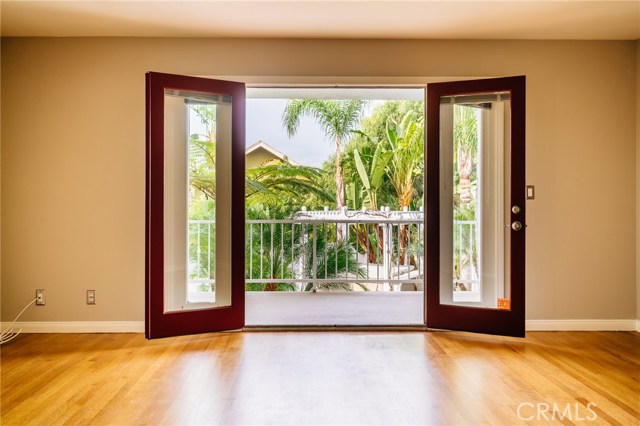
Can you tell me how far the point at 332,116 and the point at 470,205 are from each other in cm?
524

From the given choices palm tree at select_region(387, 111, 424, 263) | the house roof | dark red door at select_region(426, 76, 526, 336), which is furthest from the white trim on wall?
the house roof

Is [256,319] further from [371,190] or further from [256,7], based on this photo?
[371,190]

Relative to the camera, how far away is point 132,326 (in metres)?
4.04

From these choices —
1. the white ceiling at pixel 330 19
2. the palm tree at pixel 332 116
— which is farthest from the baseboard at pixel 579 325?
the palm tree at pixel 332 116

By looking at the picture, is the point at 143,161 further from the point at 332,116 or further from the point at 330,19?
the point at 332,116

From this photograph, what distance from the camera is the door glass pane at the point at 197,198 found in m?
3.84

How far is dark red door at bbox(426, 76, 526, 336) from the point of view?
12.7 ft

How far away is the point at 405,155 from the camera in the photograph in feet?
26.0

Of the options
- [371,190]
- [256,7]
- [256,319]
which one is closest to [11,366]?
[256,319]

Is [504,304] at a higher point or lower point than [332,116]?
lower

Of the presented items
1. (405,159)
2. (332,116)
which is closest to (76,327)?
(405,159)

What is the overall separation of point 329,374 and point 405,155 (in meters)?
5.49

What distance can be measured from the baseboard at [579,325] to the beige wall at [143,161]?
0.05 meters

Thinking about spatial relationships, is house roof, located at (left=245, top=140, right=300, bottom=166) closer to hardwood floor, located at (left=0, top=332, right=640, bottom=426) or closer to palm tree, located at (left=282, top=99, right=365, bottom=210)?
palm tree, located at (left=282, top=99, right=365, bottom=210)
